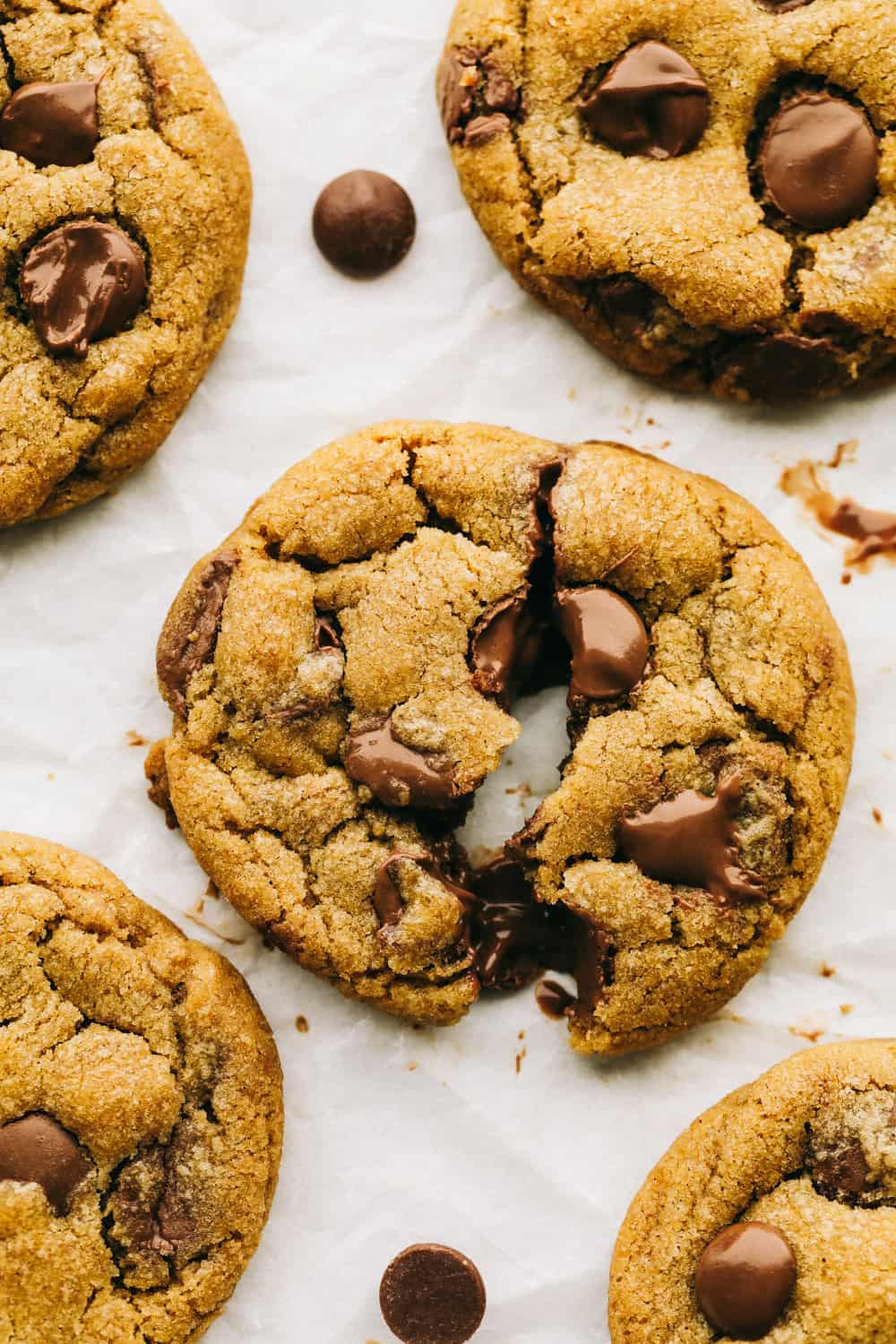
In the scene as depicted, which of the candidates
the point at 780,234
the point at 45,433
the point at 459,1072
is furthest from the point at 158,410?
the point at 459,1072

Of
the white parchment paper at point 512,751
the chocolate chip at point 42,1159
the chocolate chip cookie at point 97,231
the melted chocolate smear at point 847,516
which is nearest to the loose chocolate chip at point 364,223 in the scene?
the white parchment paper at point 512,751

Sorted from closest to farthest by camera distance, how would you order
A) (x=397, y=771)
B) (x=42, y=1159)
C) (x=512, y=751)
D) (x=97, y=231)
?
(x=42, y=1159) → (x=397, y=771) → (x=97, y=231) → (x=512, y=751)

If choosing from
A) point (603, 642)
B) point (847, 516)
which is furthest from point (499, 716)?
point (847, 516)

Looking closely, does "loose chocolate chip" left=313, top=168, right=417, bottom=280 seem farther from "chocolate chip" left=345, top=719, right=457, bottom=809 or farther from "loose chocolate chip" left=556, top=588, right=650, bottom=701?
"chocolate chip" left=345, top=719, right=457, bottom=809

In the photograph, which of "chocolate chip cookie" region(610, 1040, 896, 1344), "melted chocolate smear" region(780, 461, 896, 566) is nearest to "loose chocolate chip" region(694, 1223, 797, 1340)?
"chocolate chip cookie" region(610, 1040, 896, 1344)

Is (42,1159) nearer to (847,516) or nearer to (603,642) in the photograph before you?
(603,642)

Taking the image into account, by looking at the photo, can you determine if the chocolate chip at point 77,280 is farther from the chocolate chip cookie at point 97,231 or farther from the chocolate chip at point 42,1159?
the chocolate chip at point 42,1159

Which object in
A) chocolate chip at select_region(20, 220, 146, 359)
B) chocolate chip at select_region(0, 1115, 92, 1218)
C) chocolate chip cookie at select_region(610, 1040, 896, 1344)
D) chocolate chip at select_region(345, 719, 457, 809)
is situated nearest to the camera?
chocolate chip cookie at select_region(610, 1040, 896, 1344)
